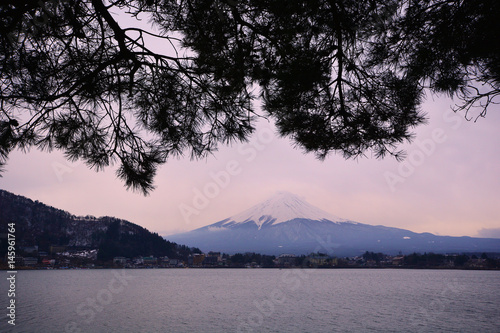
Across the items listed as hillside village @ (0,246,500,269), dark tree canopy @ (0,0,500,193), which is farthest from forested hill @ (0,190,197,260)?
dark tree canopy @ (0,0,500,193)

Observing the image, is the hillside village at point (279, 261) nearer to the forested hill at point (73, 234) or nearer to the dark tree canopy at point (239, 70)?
the forested hill at point (73, 234)

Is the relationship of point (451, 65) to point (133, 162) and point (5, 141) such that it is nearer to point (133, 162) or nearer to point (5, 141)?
point (133, 162)

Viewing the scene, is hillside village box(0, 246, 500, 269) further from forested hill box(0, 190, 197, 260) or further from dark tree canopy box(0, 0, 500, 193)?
dark tree canopy box(0, 0, 500, 193)

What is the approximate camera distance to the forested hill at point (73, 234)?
30.6 metres

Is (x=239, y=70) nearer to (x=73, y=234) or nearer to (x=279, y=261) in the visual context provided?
(x=73, y=234)

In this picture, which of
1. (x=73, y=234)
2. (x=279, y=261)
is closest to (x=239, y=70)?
(x=73, y=234)

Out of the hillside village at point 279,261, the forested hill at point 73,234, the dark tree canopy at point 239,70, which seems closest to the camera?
the dark tree canopy at point 239,70

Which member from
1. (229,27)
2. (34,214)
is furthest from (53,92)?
(34,214)

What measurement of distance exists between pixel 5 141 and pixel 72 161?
543mm

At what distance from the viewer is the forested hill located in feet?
100

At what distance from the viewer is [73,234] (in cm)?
4691

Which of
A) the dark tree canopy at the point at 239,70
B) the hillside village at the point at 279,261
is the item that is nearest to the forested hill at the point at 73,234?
the hillside village at the point at 279,261

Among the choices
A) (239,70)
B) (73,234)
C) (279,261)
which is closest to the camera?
(239,70)

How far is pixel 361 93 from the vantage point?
121 inches
